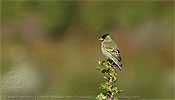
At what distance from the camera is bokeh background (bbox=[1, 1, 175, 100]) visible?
11.6 metres

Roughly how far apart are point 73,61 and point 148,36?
7.72 feet

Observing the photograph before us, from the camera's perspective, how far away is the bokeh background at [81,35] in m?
11.6

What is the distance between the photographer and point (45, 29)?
1289cm

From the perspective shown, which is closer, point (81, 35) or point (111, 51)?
point (111, 51)

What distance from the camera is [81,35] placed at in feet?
42.8

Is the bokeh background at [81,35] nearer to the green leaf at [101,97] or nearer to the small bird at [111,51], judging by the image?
the small bird at [111,51]

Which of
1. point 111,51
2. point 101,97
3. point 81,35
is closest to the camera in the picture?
point 101,97

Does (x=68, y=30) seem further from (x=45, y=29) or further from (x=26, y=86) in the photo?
(x=26, y=86)

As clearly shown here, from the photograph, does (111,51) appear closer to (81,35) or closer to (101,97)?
(101,97)

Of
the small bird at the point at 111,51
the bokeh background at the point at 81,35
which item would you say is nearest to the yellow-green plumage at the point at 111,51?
the small bird at the point at 111,51

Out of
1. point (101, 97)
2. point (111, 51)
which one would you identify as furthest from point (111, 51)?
point (101, 97)

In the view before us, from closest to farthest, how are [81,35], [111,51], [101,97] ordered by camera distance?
[101,97] → [111,51] → [81,35]

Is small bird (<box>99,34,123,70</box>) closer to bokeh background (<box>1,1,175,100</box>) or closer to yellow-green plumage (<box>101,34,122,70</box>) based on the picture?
yellow-green plumage (<box>101,34,122,70</box>)

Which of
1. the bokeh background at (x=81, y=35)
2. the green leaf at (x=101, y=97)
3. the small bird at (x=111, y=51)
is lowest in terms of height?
the green leaf at (x=101, y=97)
